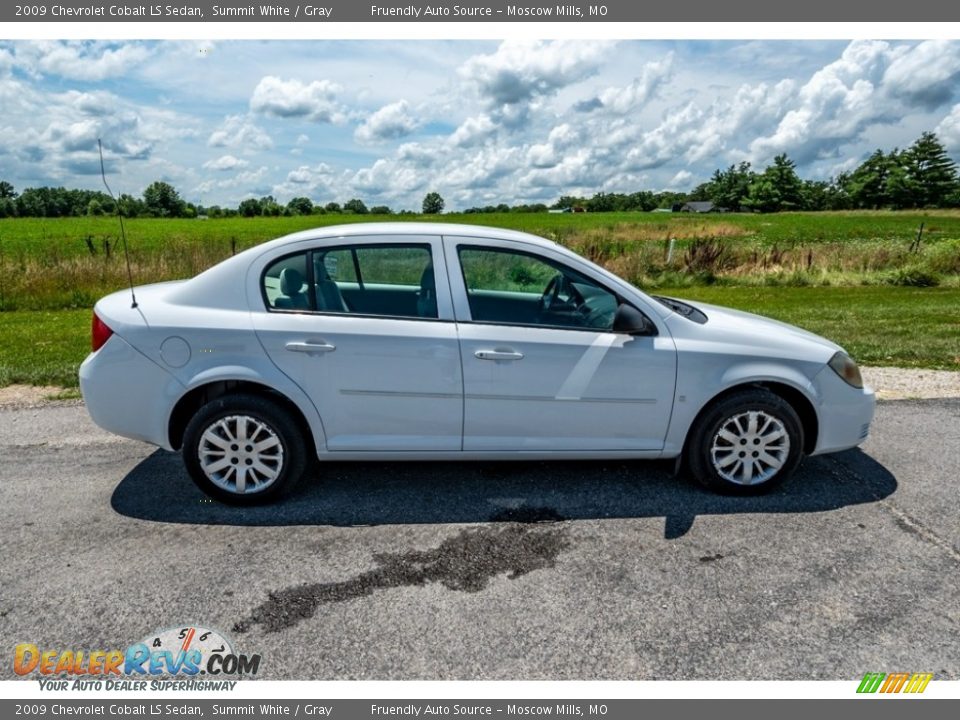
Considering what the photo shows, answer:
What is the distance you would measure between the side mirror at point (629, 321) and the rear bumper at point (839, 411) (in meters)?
1.21

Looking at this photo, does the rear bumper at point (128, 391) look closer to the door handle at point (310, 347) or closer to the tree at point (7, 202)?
the door handle at point (310, 347)

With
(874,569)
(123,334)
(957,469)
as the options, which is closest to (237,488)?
(123,334)

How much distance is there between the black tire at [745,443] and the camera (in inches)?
155

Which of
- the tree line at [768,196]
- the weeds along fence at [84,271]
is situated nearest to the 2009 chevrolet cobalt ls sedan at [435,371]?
the weeds along fence at [84,271]

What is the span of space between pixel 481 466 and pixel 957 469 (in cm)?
345

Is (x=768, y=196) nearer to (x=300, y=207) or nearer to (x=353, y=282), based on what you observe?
(x=300, y=207)

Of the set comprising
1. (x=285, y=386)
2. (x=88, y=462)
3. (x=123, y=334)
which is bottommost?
(x=88, y=462)

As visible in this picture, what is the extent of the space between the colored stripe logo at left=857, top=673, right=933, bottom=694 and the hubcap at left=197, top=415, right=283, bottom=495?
315cm

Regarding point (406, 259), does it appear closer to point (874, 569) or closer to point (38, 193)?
point (874, 569)

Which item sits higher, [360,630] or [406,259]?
[406,259]

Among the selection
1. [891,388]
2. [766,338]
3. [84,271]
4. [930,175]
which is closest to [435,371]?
[766,338]

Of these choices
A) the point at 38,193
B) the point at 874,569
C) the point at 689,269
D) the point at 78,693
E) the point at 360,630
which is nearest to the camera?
the point at 78,693

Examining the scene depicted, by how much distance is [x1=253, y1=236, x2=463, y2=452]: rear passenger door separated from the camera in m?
3.71

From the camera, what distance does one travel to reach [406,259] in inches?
157
